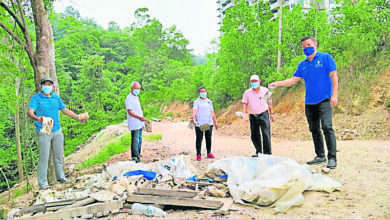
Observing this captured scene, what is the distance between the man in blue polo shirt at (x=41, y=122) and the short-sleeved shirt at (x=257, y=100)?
3.11 metres

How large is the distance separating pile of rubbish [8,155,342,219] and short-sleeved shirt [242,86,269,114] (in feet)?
4.99

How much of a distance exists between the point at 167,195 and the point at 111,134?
12.9 m

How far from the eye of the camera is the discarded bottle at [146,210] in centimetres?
321

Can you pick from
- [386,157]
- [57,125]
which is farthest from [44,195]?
[386,157]

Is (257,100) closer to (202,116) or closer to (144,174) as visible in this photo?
(202,116)

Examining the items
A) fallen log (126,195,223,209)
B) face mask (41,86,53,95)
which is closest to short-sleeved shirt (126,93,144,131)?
face mask (41,86,53,95)

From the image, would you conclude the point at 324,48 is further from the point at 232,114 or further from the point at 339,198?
the point at 339,198

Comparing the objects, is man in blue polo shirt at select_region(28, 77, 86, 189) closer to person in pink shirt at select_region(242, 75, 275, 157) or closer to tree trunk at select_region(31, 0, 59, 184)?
tree trunk at select_region(31, 0, 59, 184)

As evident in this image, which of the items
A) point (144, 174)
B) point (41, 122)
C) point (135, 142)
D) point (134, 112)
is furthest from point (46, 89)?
point (144, 174)

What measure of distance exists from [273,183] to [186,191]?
3.45ft

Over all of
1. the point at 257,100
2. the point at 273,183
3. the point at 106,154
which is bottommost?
the point at 106,154

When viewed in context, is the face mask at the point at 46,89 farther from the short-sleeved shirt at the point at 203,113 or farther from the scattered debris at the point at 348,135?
the scattered debris at the point at 348,135

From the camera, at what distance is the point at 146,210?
3.25m

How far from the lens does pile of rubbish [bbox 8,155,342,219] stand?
3.29 meters
